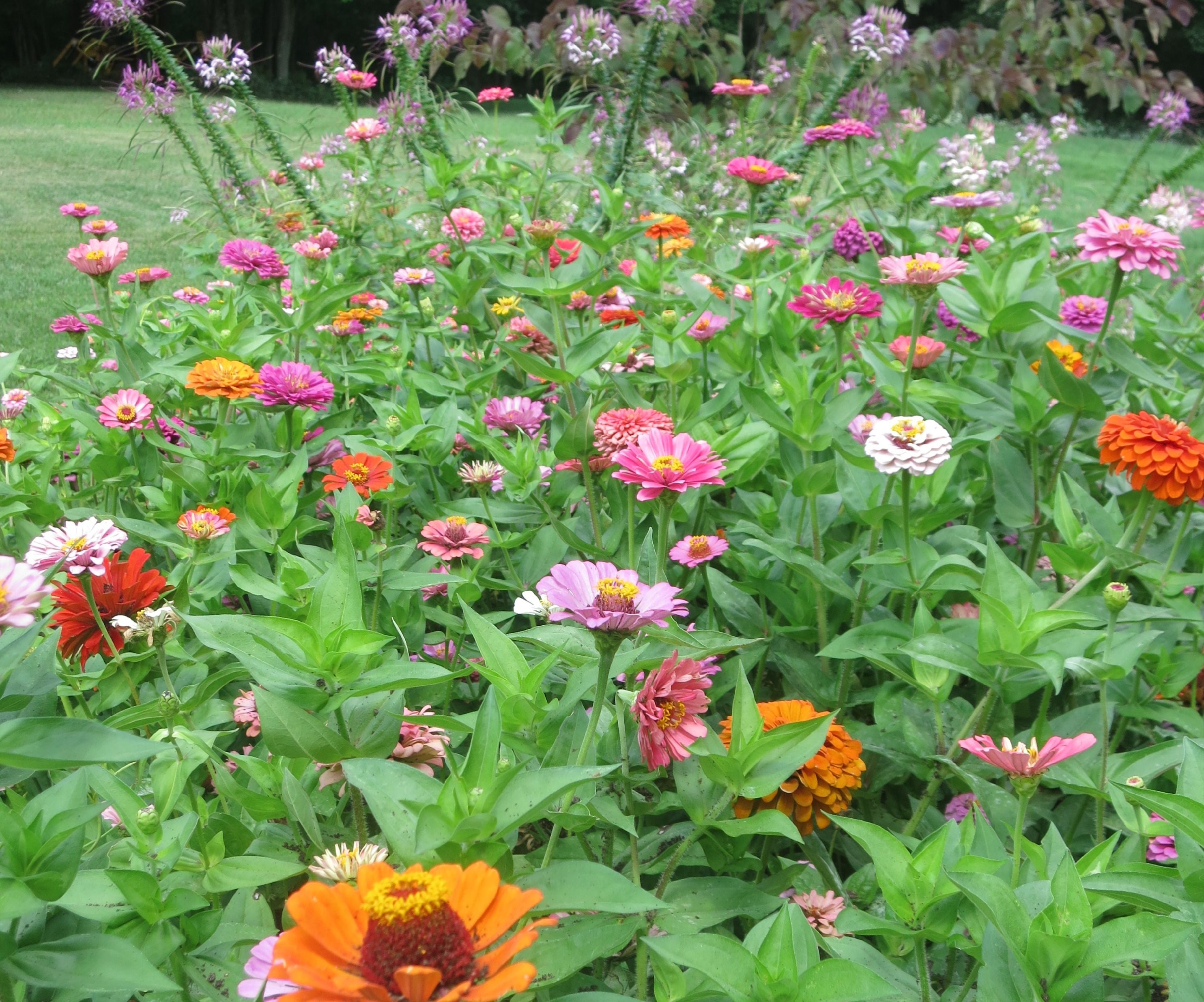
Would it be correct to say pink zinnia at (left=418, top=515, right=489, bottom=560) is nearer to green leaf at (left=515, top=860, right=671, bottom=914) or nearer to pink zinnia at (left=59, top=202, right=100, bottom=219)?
green leaf at (left=515, top=860, right=671, bottom=914)

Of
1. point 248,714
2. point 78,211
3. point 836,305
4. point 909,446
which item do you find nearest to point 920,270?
point 836,305

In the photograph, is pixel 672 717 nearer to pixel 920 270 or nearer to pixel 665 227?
pixel 920 270

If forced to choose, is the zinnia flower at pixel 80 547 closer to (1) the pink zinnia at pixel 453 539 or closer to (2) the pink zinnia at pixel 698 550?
(1) the pink zinnia at pixel 453 539

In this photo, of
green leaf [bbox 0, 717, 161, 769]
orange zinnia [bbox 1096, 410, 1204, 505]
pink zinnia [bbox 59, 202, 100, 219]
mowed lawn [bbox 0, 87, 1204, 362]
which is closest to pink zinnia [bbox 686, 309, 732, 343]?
orange zinnia [bbox 1096, 410, 1204, 505]

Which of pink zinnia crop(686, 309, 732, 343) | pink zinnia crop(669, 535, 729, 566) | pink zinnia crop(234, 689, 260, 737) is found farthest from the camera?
pink zinnia crop(686, 309, 732, 343)

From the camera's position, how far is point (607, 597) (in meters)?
0.76

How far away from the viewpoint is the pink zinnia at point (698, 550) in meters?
1.23

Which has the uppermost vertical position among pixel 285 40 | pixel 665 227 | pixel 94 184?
pixel 285 40

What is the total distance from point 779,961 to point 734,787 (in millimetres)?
148

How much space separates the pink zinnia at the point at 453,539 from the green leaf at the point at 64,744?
2.02 feet

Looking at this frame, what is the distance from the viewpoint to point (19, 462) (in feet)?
5.74

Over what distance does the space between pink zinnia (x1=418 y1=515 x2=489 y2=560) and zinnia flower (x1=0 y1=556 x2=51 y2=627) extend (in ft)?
1.93

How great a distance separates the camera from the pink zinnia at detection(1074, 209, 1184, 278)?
4.35ft

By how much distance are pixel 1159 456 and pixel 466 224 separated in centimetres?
166
